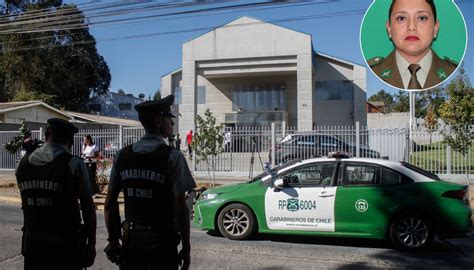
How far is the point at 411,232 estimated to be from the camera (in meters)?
7.04

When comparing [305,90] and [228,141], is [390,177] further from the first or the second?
[305,90]

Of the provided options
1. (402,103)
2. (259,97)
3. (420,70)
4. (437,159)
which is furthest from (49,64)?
(402,103)

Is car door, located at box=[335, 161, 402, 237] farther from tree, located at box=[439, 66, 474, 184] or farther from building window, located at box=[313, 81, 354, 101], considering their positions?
building window, located at box=[313, 81, 354, 101]

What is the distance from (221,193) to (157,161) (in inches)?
195

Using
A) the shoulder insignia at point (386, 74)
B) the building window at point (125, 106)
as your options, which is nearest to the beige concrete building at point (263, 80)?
the shoulder insignia at point (386, 74)

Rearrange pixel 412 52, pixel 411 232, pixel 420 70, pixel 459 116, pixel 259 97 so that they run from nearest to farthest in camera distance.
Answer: pixel 411 232
pixel 459 116
pixel 412 52
pixel 420 70
pixel 259 97

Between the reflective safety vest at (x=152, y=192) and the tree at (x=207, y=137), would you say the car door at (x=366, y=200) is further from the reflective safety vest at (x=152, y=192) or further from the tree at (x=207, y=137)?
the tree at (x=207, y=137)

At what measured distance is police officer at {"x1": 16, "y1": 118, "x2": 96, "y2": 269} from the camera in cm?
307

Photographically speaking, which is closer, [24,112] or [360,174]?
[360,174]

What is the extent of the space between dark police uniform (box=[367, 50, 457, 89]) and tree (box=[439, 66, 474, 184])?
9.02m

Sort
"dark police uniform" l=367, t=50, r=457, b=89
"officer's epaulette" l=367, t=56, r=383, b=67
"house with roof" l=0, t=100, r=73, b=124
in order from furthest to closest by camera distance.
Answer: "house with roof" l=0, t=100, r=73, b=124 → "officer's epaulette" l=367, t=56, r=383, b=67 → "dark police uniform" l=367, t=50, r=457, b=89

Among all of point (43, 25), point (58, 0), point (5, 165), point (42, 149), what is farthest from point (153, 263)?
point (58, 0)

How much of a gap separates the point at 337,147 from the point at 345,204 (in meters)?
9.88

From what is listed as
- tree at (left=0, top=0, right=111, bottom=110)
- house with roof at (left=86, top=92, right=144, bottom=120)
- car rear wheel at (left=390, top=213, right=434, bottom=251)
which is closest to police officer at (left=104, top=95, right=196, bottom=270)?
car rear wheel at (left=390, top=213, right=434, bottom=251)
